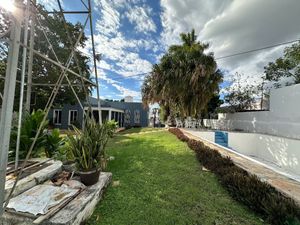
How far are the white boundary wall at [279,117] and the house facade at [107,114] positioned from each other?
35.9 ft

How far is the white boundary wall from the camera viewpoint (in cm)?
980

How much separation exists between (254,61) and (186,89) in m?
7.92

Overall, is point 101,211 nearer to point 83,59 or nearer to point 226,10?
point 226,10

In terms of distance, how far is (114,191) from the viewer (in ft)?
11.0

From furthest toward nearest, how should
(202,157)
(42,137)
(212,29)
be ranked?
(212,29) < (202,157) < (42,137)

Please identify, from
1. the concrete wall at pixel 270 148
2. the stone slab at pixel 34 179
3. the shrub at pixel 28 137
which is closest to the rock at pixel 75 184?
the stone slab at pixel 34 179

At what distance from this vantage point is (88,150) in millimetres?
3219

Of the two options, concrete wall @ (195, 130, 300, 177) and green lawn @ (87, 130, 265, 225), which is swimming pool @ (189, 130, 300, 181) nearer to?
concrete wall @ (195, 130, 300, 177)

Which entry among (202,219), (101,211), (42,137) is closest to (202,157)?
(202,219)

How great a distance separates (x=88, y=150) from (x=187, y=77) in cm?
1153

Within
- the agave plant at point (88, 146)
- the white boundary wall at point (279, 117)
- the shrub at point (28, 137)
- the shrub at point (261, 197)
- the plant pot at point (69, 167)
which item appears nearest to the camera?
the shrub at point (261, 197)

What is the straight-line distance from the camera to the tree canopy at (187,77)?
13.4 meters

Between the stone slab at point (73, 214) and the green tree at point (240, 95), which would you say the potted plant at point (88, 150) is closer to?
the stone slab at point (73, 214)

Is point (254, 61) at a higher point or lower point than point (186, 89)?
higher
